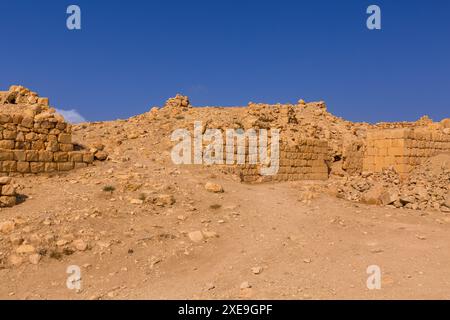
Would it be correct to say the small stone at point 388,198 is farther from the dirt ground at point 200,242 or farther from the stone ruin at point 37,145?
the stone ruin at point 37,145

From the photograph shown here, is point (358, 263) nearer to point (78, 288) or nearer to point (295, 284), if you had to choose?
point (295, 284)

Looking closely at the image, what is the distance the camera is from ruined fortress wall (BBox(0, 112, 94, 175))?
35.4ft

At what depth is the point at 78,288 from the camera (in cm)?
594

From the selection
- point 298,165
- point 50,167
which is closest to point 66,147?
point 50,167

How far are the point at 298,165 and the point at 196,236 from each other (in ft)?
30.0

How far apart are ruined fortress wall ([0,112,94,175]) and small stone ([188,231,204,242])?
18.5 feet

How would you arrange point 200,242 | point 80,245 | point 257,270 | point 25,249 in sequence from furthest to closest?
point 200,242 < point 80,245 < point 25,249 < point 257,270

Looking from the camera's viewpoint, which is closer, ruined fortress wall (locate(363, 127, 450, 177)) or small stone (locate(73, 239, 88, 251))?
small stone (locate(73, 239, 88, 251))

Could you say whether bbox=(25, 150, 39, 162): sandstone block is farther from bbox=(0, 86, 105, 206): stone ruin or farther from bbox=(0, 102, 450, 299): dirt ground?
bbox=(0, 102, 450, 299): dirt ground

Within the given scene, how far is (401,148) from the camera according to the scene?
14.9m

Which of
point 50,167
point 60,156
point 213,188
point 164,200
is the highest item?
point 60,156

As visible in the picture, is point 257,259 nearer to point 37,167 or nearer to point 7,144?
point 37,167

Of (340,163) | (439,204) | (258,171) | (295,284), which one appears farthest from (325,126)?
(295,284)

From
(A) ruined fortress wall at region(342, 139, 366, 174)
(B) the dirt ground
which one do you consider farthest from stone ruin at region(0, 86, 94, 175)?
(A) ruined fortress wall at region(342, 139, 366, 174)
